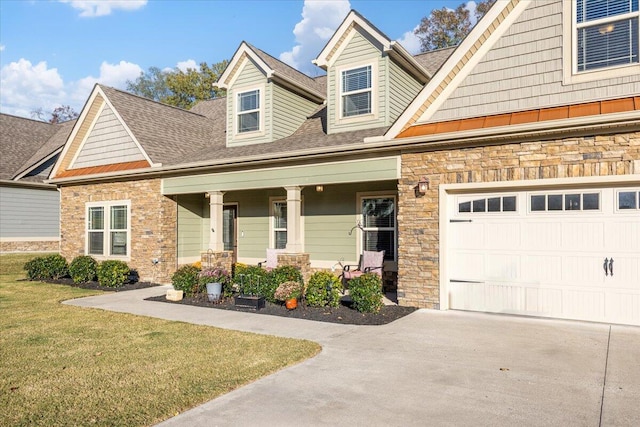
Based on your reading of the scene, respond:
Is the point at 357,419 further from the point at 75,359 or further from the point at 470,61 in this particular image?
the point at 470,61

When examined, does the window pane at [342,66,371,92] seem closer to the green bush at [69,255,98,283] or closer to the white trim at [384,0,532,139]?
the white trim at [384,0,532,139]

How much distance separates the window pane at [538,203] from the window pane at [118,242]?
1150cm

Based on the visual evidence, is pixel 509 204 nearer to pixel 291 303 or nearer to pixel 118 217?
pixel 291 303

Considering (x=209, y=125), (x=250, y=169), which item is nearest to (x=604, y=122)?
(x=250, y=169)

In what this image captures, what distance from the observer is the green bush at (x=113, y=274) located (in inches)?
479

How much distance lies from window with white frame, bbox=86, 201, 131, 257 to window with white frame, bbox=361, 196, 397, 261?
7.30m

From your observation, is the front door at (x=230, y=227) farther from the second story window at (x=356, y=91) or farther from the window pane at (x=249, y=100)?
the second story window at (x=356, y=91)

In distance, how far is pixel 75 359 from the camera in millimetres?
5664

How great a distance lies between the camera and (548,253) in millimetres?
7730

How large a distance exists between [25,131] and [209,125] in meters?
13.6

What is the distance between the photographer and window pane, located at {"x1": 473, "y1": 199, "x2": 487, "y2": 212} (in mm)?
8367

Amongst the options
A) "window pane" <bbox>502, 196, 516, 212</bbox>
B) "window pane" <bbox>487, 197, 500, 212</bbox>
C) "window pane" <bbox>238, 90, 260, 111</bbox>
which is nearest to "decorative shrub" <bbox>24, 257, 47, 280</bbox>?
"window pane" <bbox>238, 90, 260, 111</bbox>

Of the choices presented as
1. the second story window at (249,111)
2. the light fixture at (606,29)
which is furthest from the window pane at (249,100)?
the light fixture at (606,29)

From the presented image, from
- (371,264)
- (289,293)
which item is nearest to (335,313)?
(289,293)
